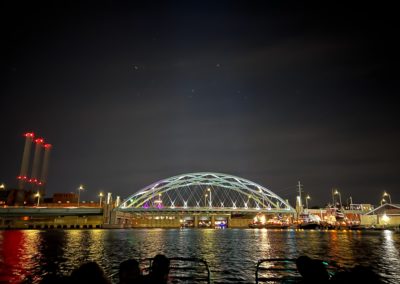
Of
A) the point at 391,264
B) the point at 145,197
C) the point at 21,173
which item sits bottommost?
the point at 391,264

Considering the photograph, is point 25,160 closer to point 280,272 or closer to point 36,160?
point 36,160

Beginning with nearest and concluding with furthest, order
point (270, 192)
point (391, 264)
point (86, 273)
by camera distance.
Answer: point (86, 273)
point (391, 264)
point (270, 192)

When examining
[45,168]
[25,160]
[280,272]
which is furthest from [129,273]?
[45,168]

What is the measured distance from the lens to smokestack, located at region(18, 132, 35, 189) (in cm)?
15550

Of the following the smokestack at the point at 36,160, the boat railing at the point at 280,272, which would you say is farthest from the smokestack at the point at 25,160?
the boat railing at the point at 280,272

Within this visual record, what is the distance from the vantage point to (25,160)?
162 meters

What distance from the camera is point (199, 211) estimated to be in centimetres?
13738

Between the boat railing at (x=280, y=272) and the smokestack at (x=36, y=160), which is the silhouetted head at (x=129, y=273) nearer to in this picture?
the boat railing at (x=280, y=272)

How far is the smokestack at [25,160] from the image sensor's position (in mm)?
155500

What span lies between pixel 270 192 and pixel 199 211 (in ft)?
120

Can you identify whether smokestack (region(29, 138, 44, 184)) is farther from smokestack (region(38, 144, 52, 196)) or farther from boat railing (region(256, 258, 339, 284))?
boat railing (region(256, 258, 339, 284))

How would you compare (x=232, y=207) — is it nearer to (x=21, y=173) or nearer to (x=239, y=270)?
(x=21, y=173)

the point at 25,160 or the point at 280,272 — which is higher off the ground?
the point at 25,160

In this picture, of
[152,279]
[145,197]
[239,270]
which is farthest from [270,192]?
[152,279]
